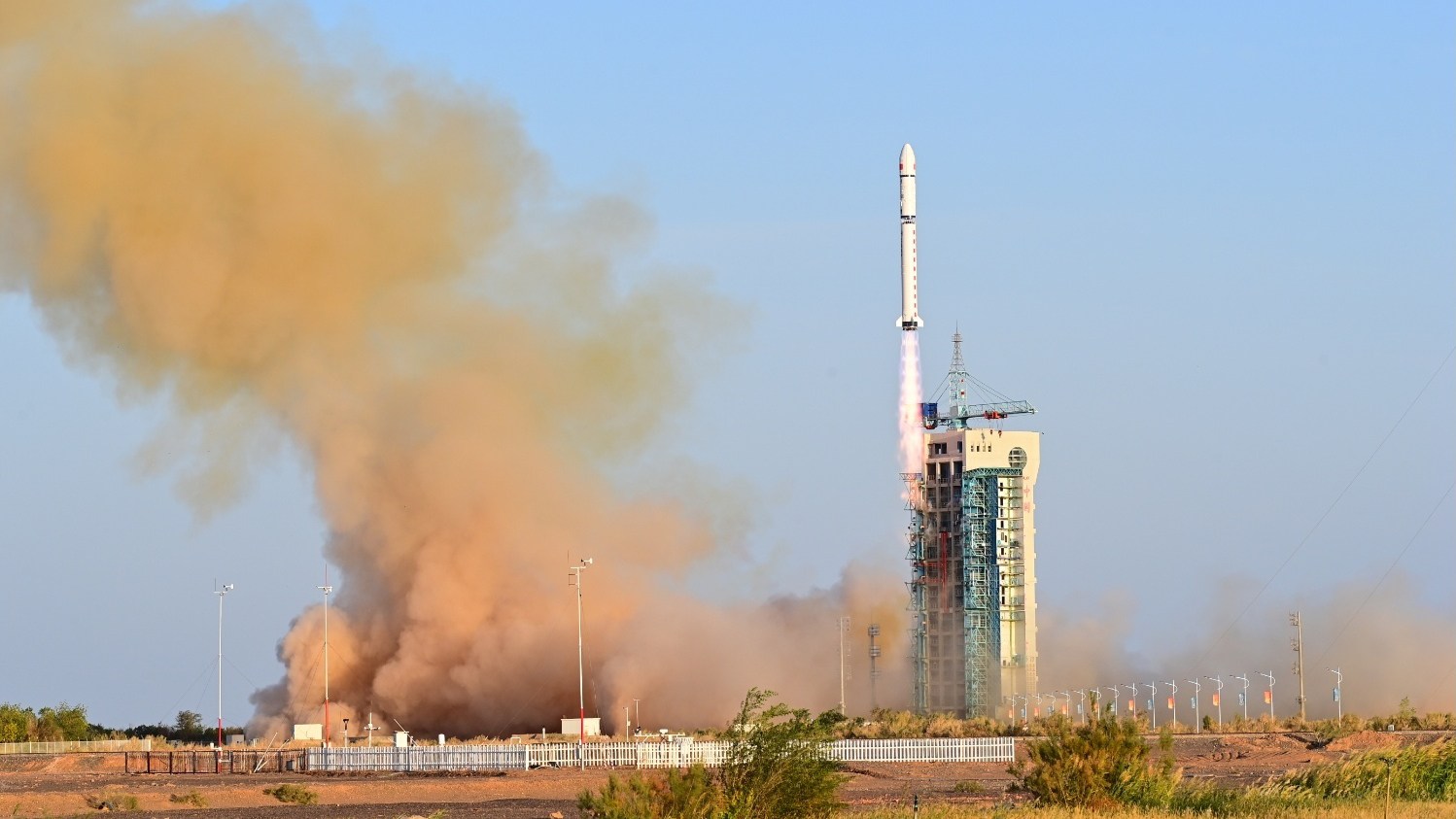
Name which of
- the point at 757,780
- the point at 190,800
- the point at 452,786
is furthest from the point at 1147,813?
the point at 190,800

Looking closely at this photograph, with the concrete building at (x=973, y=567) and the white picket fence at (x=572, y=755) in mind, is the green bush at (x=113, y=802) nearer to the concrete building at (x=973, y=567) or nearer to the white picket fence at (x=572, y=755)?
the white picket fence at (x=572, y=755)

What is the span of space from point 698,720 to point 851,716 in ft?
19.9

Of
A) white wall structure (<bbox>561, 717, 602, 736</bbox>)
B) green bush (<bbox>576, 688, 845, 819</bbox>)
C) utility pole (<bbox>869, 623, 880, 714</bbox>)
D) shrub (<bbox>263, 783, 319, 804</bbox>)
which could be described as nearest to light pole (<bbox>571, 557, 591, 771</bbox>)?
white wall structure (<bbox>561, 717, 602, 736</bbox>)

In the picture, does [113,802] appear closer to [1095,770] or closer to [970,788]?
[970,788]

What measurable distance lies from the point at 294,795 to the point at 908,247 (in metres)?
36.4

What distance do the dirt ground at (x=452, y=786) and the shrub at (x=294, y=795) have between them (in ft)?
0.75

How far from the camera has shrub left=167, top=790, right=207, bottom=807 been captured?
43.0 meters

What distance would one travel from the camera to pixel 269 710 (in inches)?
2835

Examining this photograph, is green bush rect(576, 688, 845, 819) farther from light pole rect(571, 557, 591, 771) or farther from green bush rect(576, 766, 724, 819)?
light pole rect(571, 557, 591, 771)

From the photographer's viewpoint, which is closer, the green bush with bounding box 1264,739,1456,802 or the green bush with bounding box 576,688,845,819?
the green bush with bounding box 576,688,845,819

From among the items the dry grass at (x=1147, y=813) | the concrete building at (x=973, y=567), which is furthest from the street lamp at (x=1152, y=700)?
the dry grass at (x=1147, y=813)

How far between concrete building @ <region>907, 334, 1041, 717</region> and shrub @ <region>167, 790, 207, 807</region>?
117ft

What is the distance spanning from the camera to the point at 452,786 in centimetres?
4641

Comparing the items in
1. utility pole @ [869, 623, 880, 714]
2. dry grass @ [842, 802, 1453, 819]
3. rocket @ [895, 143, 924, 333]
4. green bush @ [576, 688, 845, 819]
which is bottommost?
dry grass @ [842, 802, 1453, 819]
